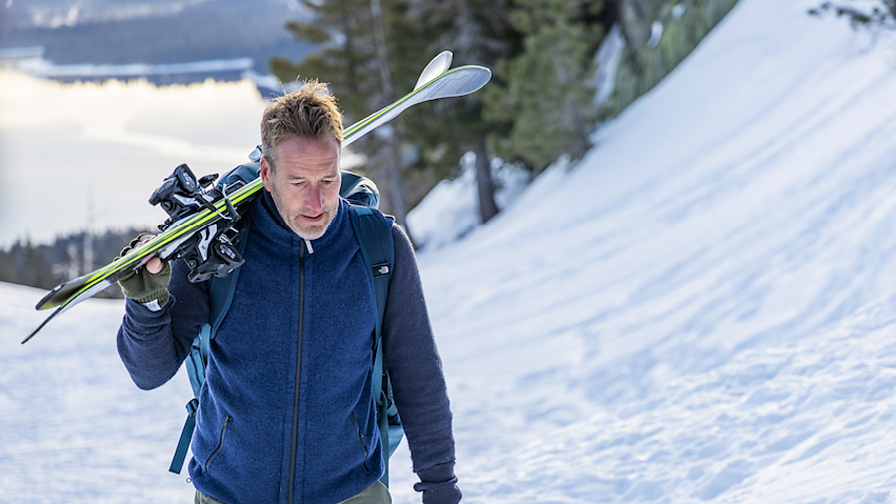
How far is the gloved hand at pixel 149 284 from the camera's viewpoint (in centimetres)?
167

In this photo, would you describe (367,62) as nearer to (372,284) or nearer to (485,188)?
(485,188)

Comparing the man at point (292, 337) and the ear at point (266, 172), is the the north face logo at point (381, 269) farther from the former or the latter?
the ear at point (266, 172)

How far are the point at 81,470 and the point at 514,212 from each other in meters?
11.6

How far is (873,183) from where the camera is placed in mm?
6664

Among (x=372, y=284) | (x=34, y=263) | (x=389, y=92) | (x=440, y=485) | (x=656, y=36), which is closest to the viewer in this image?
(x=372, y=284)

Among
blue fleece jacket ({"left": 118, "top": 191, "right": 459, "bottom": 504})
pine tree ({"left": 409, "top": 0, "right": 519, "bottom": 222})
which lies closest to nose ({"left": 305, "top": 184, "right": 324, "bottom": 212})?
blue fleece jacket ({"left": 118, "top": 191, "right": 459, "bottom": 504})

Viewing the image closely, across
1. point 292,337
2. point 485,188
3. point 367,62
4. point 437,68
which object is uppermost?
point 367,62

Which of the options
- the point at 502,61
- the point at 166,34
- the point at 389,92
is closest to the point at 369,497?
the point at 502,61

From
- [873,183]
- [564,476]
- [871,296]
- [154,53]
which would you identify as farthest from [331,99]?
[154,53]

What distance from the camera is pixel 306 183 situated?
1.83 meters

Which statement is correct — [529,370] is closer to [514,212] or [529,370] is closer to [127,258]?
[127,258]

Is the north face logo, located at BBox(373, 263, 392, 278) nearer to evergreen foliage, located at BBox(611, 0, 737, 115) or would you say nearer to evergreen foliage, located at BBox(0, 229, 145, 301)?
evergreen foliage, located at BBox(611, 0, 737, 115)

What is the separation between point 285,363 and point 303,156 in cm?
51

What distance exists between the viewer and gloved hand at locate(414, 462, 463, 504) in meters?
2.02
